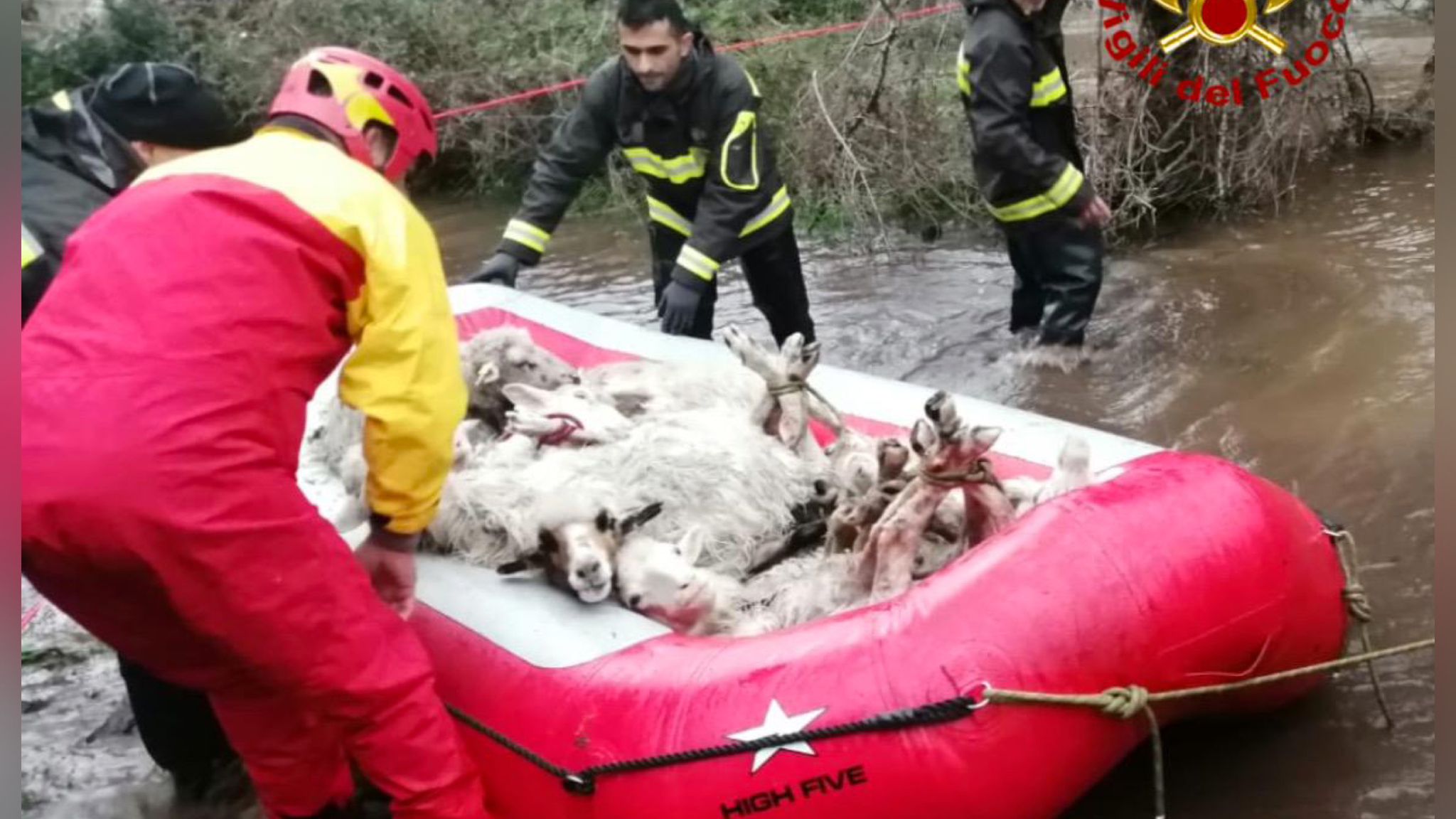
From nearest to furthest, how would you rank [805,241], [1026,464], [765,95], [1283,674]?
1. [1283,674]
2. [1026,464]
3. [805,241]
4. [765,95]

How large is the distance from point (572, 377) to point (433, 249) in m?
1.41

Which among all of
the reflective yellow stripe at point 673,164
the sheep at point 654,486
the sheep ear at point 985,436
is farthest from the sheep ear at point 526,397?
the reflective yellow stripe at point 673,164

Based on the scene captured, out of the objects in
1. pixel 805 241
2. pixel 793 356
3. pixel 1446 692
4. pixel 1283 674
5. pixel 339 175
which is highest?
pixel 339 175

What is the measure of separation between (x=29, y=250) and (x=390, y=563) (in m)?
1.05

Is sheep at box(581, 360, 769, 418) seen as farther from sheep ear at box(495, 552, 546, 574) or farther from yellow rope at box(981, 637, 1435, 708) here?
yellow rope at box(981, 637, 1435, 708)

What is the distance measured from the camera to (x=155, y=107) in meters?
2.91

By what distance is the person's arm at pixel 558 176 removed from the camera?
493cm

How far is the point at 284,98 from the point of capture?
2590mm

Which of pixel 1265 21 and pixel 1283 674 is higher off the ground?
pixel 1265 21

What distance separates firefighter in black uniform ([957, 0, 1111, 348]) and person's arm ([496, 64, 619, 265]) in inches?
56.6

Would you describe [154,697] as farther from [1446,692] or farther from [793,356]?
[1446,692]

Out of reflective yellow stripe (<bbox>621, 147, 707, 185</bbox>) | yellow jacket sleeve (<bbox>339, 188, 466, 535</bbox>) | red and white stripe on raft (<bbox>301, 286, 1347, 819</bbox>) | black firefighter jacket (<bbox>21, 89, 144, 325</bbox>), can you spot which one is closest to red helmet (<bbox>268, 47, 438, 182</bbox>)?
yellow jacket sleeve (<bbox>339, 188, 466, 535</bbox>)

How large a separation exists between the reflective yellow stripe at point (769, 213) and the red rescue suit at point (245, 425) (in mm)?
2472

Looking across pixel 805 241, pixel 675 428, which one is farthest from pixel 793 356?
pixel 805 241
